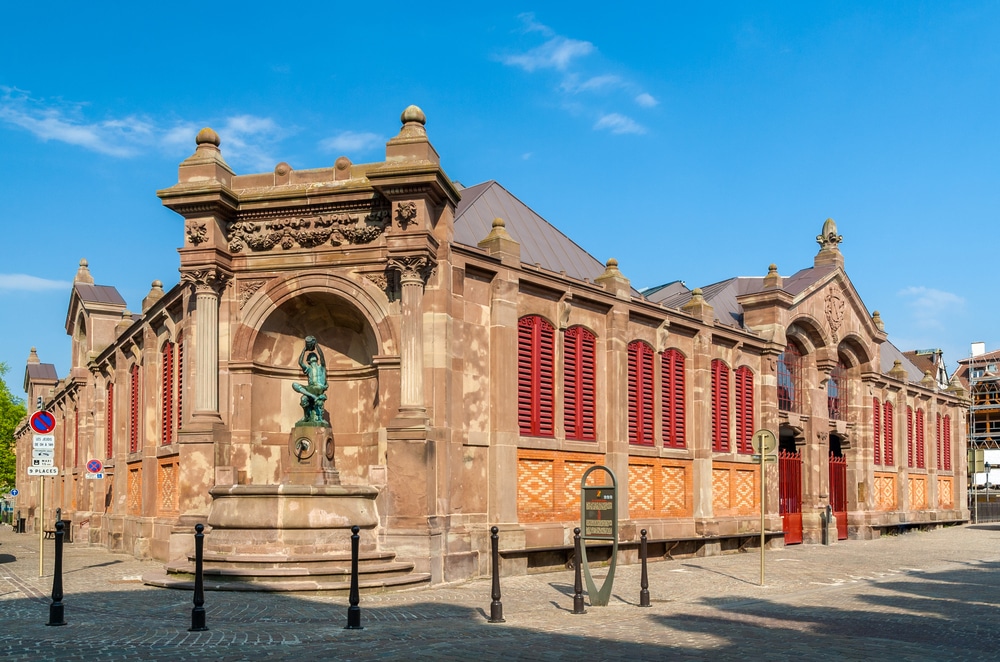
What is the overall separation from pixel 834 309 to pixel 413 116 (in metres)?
20.6

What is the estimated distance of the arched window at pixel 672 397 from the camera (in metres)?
25.6

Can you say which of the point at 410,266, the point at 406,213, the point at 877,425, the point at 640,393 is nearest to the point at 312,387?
the point at 410,266

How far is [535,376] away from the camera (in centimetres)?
2142

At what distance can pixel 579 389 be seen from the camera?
74.6 feet

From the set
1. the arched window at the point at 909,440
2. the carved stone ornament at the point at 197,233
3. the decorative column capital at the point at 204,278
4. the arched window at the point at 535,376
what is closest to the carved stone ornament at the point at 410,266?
the decorative column capital at the point at 204,278

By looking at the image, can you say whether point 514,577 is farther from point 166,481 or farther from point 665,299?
point 665,299

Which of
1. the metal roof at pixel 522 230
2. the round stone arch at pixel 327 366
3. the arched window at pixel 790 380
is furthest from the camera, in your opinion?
the arched window at pixel 790 380

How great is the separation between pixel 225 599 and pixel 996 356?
67.7 m

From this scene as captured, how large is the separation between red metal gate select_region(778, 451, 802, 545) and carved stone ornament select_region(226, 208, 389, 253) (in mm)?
17665

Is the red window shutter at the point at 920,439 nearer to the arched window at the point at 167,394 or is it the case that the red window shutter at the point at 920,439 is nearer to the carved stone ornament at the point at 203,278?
the arched window at the point at 167,394

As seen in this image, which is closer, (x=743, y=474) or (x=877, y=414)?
(x=743, y=474)

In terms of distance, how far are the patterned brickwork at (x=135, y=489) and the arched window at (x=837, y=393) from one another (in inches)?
899

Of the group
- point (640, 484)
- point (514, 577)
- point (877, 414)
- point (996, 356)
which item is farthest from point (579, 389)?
point (996, 356)

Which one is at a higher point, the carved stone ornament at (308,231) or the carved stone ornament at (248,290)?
the carved stone ornament at (308,231)
